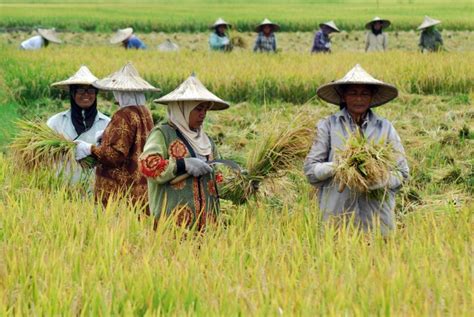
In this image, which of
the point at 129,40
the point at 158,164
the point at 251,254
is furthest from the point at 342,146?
the point at 129,40

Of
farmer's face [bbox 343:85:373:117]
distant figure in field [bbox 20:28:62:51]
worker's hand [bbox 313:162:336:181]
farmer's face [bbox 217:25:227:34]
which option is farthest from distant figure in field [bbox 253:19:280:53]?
worker's hand [bbox 313:162:336:181]

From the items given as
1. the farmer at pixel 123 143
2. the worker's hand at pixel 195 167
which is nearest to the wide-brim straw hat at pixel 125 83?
the farmer at pixel 123 143

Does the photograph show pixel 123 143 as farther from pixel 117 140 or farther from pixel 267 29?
pixel 267 29

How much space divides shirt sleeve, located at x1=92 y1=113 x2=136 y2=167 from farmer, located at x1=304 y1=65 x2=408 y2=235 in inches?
43.3

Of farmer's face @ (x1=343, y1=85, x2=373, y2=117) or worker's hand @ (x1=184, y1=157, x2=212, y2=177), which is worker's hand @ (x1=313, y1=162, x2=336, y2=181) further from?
worker's hand @ (x1=184, y1=157, x2=212, y2=177)

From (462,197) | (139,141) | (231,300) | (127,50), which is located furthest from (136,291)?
(127,50)

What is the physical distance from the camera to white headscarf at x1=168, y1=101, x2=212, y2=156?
4.28m

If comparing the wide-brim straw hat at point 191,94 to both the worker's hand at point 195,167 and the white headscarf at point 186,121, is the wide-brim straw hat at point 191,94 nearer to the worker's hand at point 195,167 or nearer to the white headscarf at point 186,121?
the white headscarf at point 186,121

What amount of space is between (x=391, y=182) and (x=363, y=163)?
0.22 meters

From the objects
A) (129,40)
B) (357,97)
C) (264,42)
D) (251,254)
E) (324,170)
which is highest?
(357,97)

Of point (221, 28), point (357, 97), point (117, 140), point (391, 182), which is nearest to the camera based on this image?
point (391, 182)

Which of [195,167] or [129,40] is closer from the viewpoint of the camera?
[195,167]

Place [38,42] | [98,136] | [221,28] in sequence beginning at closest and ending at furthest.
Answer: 1. [98,136]
2. [221,28]
3. [38,42]

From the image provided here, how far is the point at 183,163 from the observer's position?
4148mm
